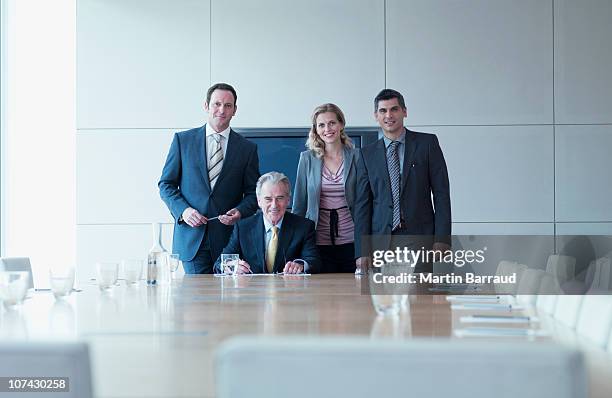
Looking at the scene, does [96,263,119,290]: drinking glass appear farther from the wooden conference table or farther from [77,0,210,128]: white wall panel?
[77,0,210,128]: white wall panel

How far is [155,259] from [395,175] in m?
1.96

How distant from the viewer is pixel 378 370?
3.43 feet

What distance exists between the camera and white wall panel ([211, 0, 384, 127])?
22.9 feet

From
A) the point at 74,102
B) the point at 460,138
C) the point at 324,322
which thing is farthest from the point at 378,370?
the point at 74,102

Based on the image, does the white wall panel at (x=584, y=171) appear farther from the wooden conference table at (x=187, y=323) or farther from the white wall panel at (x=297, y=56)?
the wooden conference table at (x=187, y=323)

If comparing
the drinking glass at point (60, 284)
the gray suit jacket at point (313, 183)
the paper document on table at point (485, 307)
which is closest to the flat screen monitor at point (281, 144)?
the gray suit jacket at point (313, 183)

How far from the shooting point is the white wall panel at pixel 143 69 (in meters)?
7.04

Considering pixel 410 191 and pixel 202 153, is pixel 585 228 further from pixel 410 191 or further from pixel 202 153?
pixel 202 153

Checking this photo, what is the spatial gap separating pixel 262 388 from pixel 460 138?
6.07 m

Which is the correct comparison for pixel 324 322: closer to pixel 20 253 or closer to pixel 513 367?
pixel 513 367

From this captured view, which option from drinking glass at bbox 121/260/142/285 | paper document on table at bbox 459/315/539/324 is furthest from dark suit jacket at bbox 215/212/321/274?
paper document on table at bbox 459/315/539/324

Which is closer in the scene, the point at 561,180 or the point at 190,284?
the point at 190,284

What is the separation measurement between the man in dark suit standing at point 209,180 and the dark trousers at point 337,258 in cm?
56

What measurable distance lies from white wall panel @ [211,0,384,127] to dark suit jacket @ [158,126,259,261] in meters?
1.44
